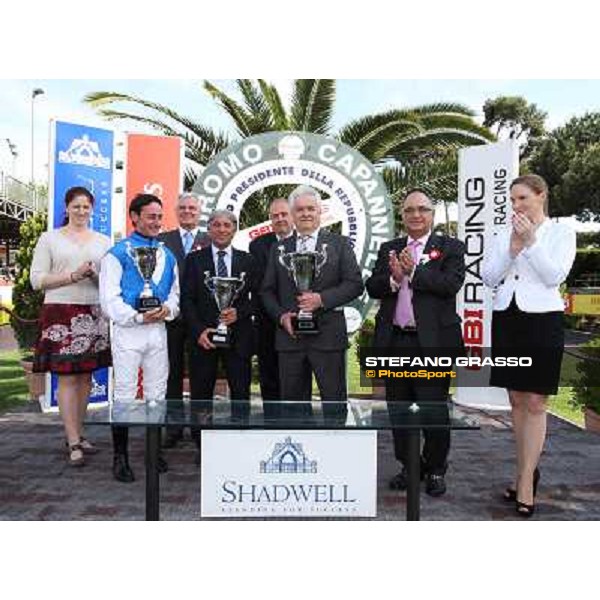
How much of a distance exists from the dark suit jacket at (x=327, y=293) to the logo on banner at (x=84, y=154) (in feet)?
9.55

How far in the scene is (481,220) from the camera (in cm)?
655

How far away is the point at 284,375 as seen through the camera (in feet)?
12.3

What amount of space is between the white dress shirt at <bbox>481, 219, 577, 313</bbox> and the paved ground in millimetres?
1090

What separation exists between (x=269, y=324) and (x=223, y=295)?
0.60 m

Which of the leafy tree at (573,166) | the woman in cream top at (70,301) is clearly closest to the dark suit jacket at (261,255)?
the woman in cream top at (70,301)

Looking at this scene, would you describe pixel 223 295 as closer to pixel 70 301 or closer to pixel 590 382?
pixel 70 301

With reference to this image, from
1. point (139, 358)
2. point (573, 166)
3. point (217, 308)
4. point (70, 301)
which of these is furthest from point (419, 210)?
point (573, 166)

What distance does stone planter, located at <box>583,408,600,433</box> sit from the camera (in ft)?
18.5

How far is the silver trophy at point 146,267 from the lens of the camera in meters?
3.72

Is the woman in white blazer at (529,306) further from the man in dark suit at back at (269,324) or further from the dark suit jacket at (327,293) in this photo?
the man in dark suit at back at (269,324)

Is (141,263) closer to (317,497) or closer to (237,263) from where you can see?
(237,263)

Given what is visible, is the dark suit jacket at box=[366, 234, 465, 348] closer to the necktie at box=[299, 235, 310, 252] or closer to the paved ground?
the necktie at box=[299, 235, 310, 252]

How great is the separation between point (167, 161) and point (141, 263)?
2.84 m

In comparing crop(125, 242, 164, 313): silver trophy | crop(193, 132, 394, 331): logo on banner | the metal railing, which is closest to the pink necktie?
crop(125, 242, 164, 313): silver trophy
